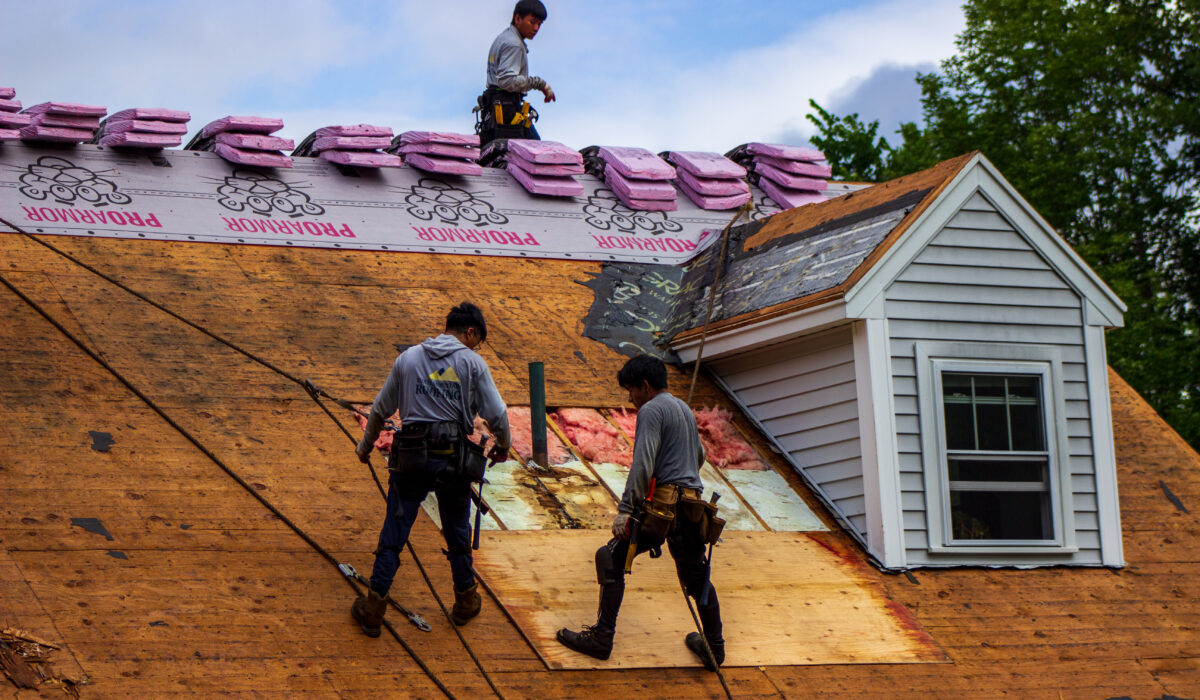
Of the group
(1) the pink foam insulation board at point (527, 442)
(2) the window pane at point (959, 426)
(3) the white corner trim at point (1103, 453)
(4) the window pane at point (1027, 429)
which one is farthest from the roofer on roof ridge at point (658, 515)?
(3) the white corner trim at point (1103, 453)

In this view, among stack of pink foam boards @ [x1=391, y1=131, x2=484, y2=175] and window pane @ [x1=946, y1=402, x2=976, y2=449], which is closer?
window pane @ [x1=946, y1=402, x2=976, y2=449]

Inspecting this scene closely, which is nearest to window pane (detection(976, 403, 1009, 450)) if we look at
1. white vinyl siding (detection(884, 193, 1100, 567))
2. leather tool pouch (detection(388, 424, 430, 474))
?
white vinyl siding (detection(884, 193, 1100, 567))

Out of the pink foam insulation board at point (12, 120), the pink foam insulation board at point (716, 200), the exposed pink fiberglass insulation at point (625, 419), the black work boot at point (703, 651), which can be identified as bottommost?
the black work boot at point (703, 651)

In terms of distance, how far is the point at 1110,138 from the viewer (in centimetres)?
2527

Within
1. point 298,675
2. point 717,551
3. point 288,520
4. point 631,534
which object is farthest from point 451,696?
point 717,551

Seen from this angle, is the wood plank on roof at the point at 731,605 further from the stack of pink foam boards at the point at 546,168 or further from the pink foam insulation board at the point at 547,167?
the pink foam insulation board at the point at 547,167

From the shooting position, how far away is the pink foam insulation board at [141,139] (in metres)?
11.8

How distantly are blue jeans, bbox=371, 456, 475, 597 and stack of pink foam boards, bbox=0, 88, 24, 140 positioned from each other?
22.3 ft

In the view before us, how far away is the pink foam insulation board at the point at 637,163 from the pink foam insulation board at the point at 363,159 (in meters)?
2.45

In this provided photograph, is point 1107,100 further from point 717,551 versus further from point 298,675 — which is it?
point 298,675

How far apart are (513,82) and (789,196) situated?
337cm

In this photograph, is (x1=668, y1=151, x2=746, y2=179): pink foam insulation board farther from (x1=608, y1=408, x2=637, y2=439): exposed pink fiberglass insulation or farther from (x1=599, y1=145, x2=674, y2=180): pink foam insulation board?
(x1=608, y1=408, x2=637, y2=439): exposed pink fiberglass insulation

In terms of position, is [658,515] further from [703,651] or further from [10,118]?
[10,118]

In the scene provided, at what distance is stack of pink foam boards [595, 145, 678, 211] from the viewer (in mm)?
13406
